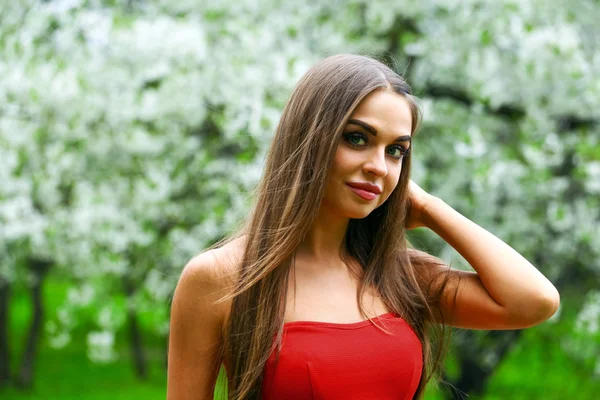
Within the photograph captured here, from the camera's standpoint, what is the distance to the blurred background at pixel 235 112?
5.96 meters

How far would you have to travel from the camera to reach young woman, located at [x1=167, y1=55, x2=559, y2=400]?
206 cm

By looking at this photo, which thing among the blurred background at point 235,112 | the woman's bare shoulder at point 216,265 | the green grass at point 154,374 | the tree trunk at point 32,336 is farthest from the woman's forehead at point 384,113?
the tree trunk at point 32,336

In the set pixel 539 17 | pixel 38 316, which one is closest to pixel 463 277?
pixel 539 17

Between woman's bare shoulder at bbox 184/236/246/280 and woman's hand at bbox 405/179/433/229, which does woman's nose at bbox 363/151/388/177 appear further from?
woman's bare shoulder at bbox 184/236/246/280

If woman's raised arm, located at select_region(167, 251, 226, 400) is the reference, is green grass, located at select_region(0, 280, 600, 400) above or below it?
below

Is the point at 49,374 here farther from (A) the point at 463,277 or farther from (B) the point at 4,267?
(A) the point at 463,277

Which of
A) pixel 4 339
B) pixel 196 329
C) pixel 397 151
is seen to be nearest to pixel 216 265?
pixel 196 329

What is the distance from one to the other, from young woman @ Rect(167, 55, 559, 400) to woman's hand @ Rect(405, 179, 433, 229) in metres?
0.10

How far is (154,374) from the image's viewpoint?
1756cm

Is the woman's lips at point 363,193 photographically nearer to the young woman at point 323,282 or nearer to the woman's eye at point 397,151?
the young woman at point 323,282

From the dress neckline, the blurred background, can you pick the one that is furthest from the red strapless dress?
the blurred background

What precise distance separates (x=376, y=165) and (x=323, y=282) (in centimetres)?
36

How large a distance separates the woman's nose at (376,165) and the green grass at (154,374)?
2.50 feet

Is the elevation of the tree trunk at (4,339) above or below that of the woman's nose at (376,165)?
below
